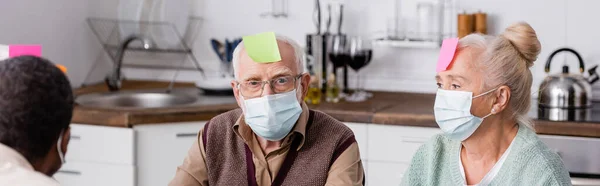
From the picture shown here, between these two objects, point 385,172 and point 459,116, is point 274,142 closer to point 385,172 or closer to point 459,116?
point 459,116

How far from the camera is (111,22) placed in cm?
450

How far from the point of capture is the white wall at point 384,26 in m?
3.80

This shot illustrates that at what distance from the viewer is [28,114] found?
4.84 feet

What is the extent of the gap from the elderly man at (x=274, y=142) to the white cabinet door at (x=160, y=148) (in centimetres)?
112

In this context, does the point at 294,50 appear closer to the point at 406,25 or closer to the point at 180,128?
the point at 180,128

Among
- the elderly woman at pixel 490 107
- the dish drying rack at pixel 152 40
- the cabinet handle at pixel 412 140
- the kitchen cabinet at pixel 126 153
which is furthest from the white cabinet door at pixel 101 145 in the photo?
the elderly woman at pixel 490 107

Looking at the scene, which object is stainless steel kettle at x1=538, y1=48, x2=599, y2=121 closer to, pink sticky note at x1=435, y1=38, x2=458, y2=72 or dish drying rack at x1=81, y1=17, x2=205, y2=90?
pink sticky note at x1=435, y1=38, x2=458, y2=72

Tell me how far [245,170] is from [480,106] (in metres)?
0.62

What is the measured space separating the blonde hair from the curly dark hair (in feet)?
3.69

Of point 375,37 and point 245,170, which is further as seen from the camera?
point 375,37

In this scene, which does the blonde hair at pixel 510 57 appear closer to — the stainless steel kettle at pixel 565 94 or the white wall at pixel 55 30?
the stainless steel kettle at pixel 565 94

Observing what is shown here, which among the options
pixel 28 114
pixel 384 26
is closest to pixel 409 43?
pixel 384 26

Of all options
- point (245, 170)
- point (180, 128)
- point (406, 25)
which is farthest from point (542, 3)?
point (245, 170)

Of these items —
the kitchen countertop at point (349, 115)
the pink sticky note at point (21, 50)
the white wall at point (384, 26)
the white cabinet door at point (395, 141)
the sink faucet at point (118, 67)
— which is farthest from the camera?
the sink faucet at point (118, 67)
